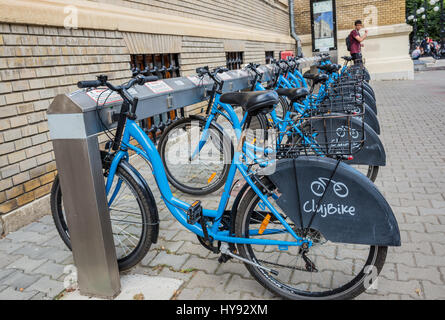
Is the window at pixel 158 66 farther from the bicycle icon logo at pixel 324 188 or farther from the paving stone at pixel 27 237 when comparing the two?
the bicycle icon logo at pixel 324 188

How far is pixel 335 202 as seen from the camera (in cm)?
222

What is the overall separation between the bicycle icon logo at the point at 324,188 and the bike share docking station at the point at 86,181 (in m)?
1.26

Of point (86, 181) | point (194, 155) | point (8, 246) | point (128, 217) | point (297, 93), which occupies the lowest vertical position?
point (8, 246)

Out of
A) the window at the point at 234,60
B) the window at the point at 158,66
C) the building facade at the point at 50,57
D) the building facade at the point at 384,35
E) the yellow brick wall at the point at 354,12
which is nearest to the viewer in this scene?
the building facade at the point at 50,57

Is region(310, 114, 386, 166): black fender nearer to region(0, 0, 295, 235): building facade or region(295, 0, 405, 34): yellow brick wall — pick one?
region(0, 0, 295, 235): building facade

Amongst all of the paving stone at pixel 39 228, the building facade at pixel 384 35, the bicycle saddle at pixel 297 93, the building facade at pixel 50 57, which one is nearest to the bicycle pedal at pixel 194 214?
the paving stone at pixel 39 228

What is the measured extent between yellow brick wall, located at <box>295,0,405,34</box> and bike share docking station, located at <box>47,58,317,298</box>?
16.1 metres

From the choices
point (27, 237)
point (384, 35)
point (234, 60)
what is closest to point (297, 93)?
point (27, 237)

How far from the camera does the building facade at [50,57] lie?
3.62 metres

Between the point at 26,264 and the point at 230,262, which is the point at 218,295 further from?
the point at 26,264

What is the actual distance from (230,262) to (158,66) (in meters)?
4.47

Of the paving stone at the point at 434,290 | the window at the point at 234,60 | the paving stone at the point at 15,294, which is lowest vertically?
the paving stone at the point at 434,290

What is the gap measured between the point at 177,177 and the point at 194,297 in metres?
2.04

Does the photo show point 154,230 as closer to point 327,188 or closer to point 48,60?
point 327,188
